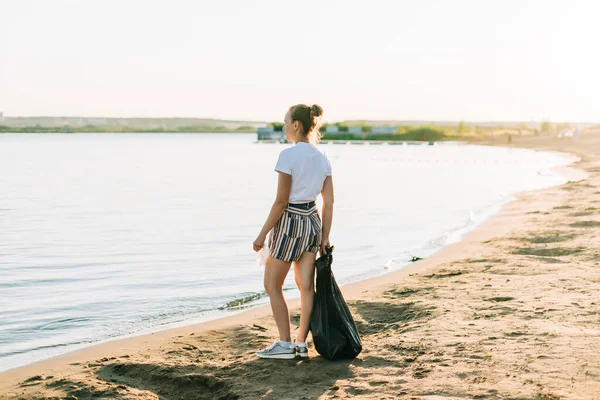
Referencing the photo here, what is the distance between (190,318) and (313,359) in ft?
9.67

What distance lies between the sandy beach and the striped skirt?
2.88 ft

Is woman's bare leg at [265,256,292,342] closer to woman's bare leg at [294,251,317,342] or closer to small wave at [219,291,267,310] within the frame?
woman's bare leg at [294,251,317,342]

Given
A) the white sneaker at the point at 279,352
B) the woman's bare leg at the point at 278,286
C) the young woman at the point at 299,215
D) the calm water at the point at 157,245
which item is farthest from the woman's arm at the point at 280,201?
the calm water at the point at 157,245

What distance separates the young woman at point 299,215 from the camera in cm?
534

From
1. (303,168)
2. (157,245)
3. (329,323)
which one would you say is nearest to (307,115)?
(303,168)

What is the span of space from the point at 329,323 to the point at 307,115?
1.62 meters

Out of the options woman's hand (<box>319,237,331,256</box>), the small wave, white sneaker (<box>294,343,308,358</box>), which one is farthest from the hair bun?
the small wave

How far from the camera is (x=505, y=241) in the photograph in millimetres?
12195

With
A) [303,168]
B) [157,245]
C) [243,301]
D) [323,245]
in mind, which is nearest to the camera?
[303,168]

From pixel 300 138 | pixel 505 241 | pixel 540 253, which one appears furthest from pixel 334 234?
pixel 300 138

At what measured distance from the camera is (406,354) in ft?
18.4

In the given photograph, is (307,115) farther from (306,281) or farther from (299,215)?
(306,281)

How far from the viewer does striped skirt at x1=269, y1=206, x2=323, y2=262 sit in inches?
214

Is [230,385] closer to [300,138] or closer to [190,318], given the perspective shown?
[300,138]
